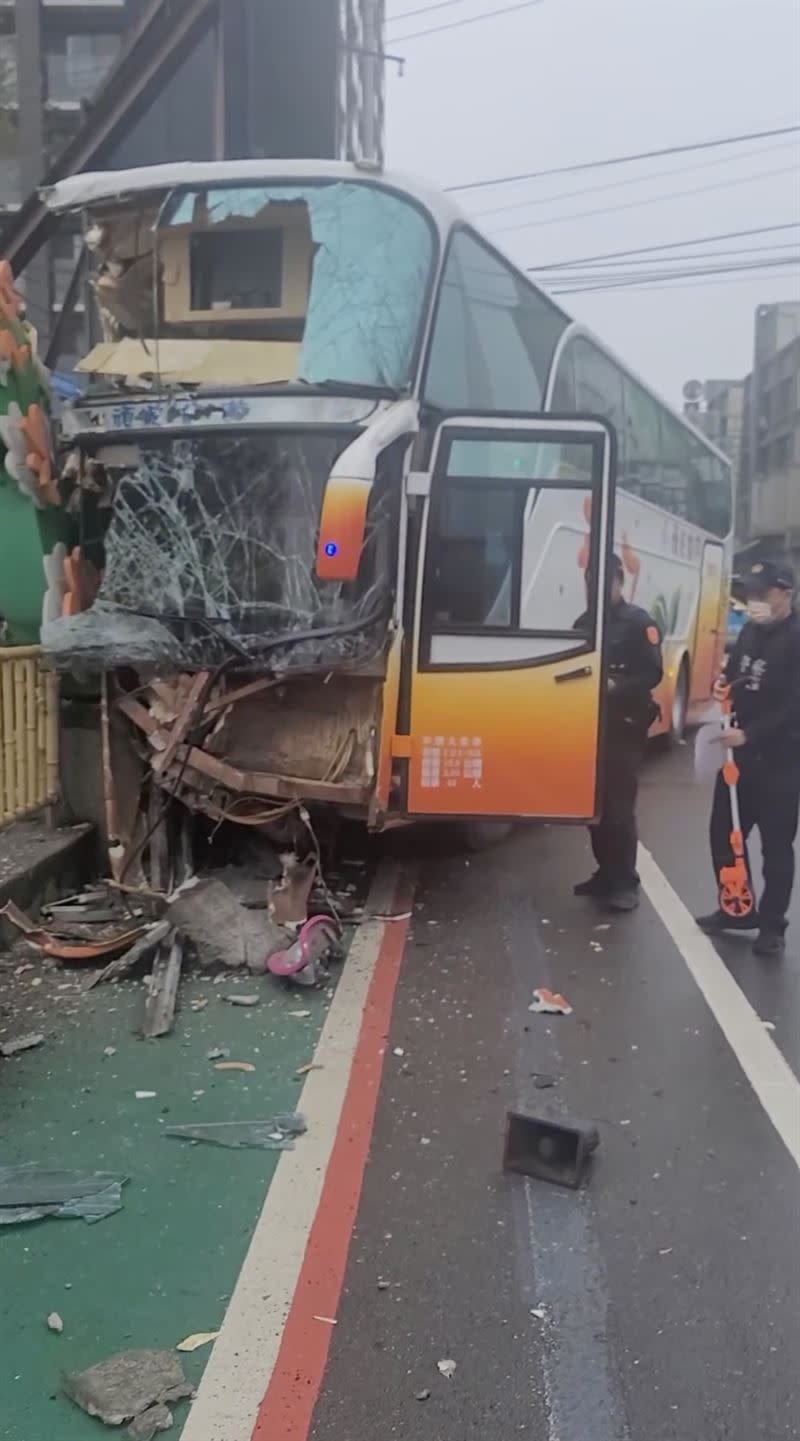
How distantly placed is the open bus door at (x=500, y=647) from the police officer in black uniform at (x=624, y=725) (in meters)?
0.45

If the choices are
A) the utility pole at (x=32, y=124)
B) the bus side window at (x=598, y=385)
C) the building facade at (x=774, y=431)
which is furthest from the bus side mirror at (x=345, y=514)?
the building facade at (x=774, y=431)

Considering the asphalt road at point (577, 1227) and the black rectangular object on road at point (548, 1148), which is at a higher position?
the black rectangular object on road at point (548, 1148)

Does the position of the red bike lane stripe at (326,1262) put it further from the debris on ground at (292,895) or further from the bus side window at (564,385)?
the bus side window at (564,385)

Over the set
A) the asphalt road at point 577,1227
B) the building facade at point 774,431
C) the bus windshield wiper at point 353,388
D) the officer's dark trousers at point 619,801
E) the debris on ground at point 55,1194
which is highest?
the building facade at point 774,431

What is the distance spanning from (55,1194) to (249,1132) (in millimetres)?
668

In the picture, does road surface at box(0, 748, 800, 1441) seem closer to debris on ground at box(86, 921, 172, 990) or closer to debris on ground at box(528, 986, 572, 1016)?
debris on ground at box(528, 986, 572, 1016)

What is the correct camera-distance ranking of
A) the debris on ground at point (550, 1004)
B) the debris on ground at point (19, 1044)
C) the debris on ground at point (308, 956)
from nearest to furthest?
the debris on ground at point (19, 1044) < the debris on ground at point (550, 1004) < the debris on ground at point (308, 956)

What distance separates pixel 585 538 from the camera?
613cm

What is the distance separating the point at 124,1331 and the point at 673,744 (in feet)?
36.1

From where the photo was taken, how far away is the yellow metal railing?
586cm

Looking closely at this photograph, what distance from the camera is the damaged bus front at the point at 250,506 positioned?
5.75 meters

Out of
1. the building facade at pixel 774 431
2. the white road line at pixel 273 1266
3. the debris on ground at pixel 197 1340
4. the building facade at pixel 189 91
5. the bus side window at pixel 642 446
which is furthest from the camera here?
the building facade at pixel 774 431

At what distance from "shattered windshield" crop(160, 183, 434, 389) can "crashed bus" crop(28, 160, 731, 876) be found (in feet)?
0.04

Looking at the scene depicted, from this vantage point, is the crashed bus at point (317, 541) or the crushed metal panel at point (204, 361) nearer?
the crashed bus at point (317, 541)
